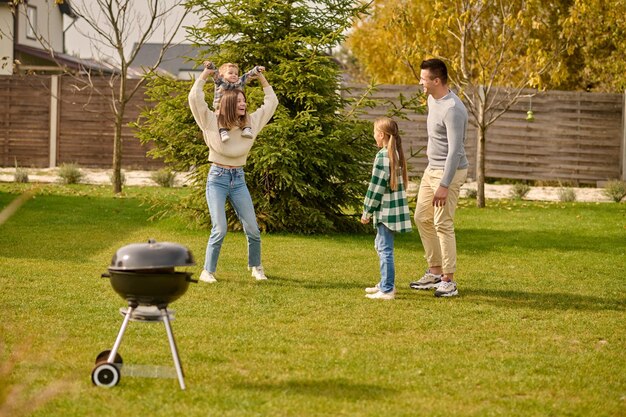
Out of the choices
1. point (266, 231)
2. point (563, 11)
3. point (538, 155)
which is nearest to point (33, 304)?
point (266, 231)

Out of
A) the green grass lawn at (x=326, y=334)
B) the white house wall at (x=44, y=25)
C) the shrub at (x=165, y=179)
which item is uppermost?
the white house wall at (x=44, y=25)

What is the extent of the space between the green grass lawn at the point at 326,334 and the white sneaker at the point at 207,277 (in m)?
0.11

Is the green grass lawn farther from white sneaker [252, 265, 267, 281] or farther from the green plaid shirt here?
the green plaid shirt

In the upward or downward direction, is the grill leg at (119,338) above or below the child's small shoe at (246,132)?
below

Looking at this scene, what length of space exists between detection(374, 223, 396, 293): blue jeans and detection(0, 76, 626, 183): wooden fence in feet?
48.7

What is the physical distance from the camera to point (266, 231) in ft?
43.8

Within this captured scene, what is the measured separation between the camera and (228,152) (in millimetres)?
8961

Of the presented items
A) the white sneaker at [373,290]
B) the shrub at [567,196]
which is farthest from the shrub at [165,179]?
the white sneaker at [373,290]

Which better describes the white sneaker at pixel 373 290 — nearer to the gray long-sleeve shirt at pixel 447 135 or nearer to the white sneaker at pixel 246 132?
the gray long-sleeve shirt at pixel 447 135

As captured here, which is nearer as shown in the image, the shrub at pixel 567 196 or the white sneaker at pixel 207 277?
the white sneaker at pixel 207 277

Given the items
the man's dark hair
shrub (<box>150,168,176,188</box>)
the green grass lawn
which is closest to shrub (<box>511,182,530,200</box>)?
shrub (<box>150,168,176,188</box>)

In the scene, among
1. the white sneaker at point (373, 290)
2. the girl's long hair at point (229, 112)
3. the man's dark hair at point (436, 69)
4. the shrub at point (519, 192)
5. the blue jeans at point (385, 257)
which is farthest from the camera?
the shrub at point (519, 192)

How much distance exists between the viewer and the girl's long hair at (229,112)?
884 cm

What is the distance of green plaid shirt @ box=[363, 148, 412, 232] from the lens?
8.47m
